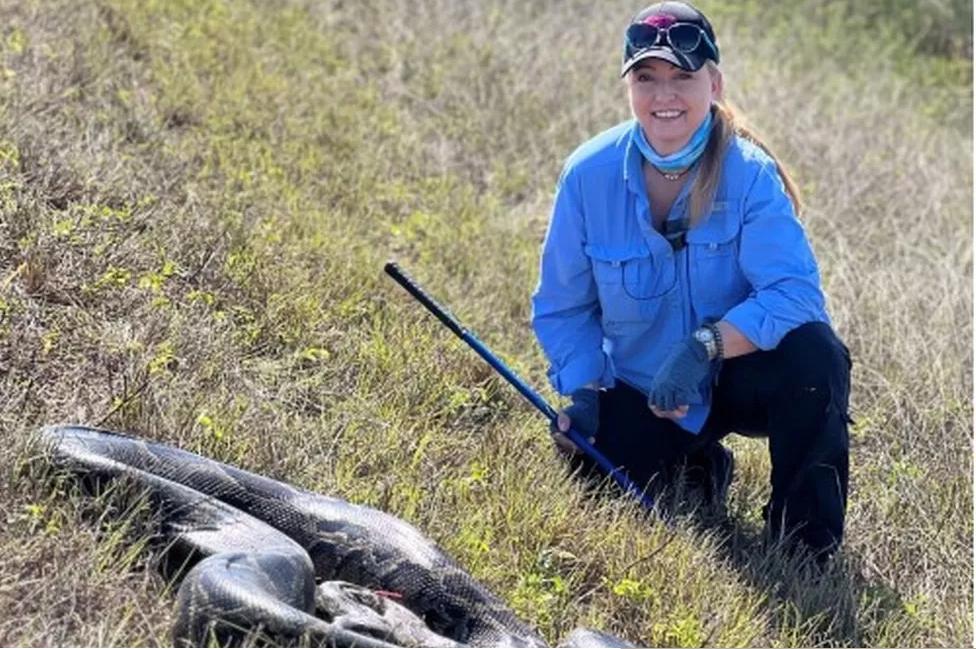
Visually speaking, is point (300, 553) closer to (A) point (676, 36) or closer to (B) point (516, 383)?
(B) point (516, 383)

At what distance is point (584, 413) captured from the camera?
18.0 feet

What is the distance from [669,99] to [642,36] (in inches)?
8.4

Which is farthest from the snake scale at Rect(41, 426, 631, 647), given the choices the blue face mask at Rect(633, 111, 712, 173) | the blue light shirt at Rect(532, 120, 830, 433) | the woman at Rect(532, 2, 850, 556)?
the blue face mask at Rect(633, 111, 712, 173)

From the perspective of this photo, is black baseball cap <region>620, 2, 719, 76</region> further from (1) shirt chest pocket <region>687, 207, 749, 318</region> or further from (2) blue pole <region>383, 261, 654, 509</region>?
(2) blue pole <region>383, 261, 654, 509</region>

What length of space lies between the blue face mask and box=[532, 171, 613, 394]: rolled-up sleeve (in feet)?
0.93

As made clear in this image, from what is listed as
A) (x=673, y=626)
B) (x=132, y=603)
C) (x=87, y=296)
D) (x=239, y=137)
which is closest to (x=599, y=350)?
(x=673, y=626)

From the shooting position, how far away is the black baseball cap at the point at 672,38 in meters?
5.11

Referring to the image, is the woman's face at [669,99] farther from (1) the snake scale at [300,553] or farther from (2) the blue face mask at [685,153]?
(1) the snake scale at [300,553]

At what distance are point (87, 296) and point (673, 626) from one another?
223 cm

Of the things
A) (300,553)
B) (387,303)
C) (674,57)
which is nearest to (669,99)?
(674,57)

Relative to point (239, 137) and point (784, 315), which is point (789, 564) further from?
point (239, 137)

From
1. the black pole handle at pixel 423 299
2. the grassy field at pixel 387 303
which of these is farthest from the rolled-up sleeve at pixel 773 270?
the black pole handle at pixel 423 299

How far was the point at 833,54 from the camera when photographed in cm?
1273

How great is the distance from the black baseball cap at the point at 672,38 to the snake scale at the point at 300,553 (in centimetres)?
170
